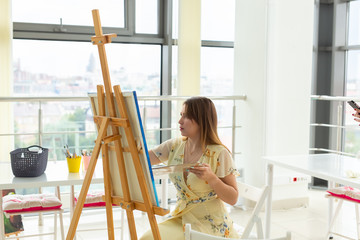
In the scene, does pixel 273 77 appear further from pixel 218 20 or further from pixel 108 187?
pixel 108 187

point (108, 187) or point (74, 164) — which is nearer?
point (108, 187)

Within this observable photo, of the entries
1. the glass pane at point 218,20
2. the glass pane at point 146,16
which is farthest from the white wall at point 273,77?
the glass pane at point 146,16

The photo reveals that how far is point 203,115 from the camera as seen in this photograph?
2.47 meters

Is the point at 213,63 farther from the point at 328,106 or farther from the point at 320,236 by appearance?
the point at 320,236

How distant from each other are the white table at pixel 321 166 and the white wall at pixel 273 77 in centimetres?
115

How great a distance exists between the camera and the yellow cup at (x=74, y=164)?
9.41ft

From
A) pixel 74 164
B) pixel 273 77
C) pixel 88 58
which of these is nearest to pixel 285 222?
pixel 273 77

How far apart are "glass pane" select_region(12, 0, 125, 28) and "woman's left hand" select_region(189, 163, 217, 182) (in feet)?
8.86

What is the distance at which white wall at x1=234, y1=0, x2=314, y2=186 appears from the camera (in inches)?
177

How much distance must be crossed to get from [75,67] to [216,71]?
1398 millimetres

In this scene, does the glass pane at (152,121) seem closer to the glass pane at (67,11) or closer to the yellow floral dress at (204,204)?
the glass pane at (67,11)

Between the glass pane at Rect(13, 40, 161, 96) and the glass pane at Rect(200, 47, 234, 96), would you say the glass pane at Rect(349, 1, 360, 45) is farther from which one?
the glass pane at Rect(13, 40, 161, 96)

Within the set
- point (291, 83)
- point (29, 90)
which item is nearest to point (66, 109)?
Answer: point (29, 90)

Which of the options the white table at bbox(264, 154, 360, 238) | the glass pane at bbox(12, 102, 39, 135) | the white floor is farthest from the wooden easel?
the glass pane at bbox(12, 102, 39, 135)
